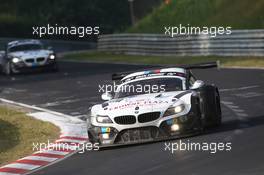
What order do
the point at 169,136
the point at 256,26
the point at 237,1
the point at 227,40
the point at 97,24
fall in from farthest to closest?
1. the point at 97,24
2. the point at 237,1
3. the point at 256,26
4. the point at 227,40
5. the point at 169,136

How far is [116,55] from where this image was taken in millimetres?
44906

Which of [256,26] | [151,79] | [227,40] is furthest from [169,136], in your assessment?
[256,26]

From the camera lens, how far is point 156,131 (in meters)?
12.9

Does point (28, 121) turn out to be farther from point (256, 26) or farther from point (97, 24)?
point (97, 24)

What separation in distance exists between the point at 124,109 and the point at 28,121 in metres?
6.12

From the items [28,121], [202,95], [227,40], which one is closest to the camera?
[202,95]

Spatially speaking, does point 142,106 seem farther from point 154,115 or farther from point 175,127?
point 175,127

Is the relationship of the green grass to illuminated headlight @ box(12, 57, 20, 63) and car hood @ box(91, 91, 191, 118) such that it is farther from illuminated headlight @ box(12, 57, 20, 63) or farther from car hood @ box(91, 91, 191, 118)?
car hood @ box(91, 91, 191, 118)

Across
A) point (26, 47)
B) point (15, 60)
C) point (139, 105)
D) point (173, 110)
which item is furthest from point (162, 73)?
point (26, 47)

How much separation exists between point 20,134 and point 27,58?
1798 centimetres

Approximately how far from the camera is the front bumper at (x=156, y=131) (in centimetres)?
1282

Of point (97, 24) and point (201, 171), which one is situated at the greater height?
point (97, 24)

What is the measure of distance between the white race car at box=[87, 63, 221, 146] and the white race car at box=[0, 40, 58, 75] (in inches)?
819

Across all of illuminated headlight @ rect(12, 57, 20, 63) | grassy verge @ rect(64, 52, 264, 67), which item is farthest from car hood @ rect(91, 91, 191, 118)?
illuminated headlight @ rect(12, 57, 20, 63)
